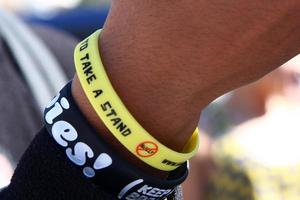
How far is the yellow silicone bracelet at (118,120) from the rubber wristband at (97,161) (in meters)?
0.02

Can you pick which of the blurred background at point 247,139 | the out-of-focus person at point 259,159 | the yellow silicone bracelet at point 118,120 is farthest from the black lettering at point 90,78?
the out-of-focus person at point 259,159

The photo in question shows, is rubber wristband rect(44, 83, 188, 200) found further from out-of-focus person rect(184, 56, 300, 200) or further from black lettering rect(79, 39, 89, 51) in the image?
out-of-focus person rect(184, 56, 300, 200)

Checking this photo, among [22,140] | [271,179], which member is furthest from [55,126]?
[271,179]

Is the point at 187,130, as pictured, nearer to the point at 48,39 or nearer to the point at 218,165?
the point at 48,39

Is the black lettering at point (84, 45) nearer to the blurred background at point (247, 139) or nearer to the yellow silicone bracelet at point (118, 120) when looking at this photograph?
the yellow silicone bracelet at point (118, 120)

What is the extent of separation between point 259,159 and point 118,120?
127cm

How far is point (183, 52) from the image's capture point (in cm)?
65

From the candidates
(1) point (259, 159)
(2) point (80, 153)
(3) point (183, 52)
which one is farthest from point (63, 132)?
(1) point (259, 159)

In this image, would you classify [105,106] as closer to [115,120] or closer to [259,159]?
[115,120]

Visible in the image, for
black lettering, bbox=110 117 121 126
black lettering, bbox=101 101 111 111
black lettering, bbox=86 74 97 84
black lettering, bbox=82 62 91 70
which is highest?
black lettering, bbox=82 62 91 70

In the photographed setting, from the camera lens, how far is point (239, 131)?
6.53 ft

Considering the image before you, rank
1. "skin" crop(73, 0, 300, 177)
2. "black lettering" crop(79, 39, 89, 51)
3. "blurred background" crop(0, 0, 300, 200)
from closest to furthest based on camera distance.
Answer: "skin" crop(73, 0, 300, 177)
"black lettering" crop(79, 39, 89, 51)
"blurred background" crop(0, 0, 300, 200)

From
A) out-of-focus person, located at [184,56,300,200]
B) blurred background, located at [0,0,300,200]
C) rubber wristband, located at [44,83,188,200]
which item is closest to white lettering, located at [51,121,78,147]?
rubber wristband, located at [44,83,188,200]

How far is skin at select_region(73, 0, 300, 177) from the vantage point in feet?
2.04
